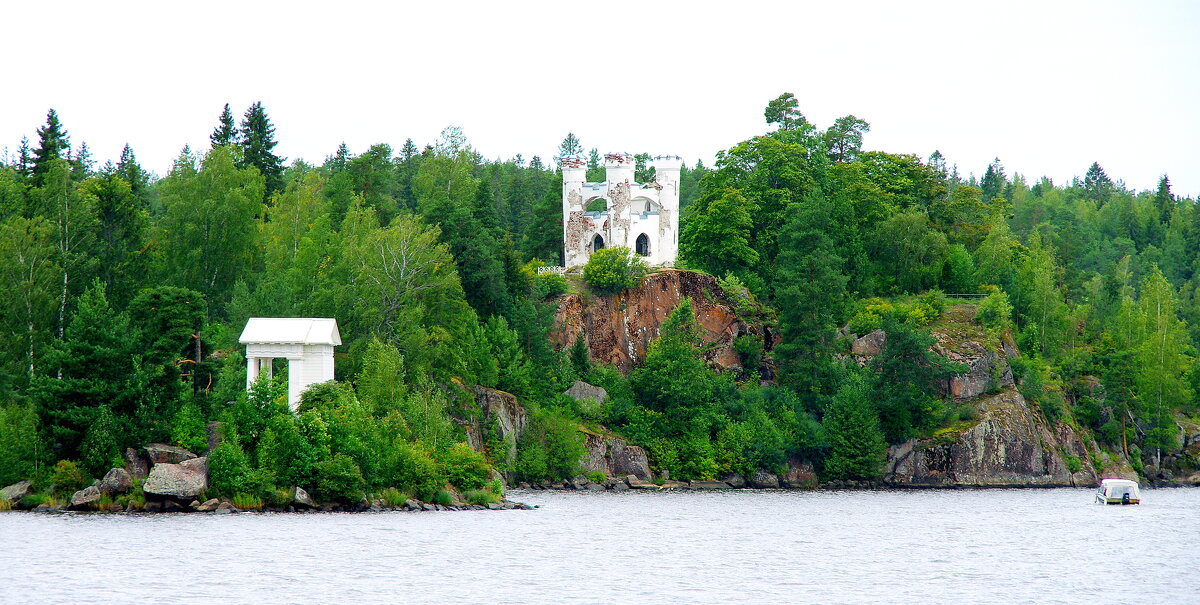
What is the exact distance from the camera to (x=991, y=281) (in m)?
98.4

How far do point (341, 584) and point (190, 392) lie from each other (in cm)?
2056

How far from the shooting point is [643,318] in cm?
8788

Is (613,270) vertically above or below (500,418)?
above

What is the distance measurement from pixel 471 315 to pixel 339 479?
20.5m

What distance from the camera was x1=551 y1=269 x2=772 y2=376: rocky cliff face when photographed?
8581 cm

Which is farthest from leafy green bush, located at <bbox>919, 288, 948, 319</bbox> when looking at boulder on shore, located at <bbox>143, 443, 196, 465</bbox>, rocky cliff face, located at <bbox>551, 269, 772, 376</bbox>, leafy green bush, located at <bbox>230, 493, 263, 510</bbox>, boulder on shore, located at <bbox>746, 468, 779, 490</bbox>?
boulder on shore, located at <bbox>143, 443, 196, 465</bbox>

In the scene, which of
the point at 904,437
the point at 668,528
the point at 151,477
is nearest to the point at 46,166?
the point at 151,477

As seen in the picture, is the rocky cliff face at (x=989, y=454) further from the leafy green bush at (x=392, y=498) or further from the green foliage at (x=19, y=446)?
the green foliage at (x=19, y=446)

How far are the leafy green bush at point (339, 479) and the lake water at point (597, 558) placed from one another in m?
1.37

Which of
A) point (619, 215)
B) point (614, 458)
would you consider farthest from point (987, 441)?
point (619, 215)

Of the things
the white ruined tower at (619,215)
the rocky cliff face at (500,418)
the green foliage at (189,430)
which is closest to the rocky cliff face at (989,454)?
the white ruined tower at (619,215)

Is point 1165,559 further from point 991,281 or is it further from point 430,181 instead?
point 430,181

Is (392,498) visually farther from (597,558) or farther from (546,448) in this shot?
(546,448)

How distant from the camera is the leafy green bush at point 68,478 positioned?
53688 mm
